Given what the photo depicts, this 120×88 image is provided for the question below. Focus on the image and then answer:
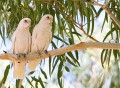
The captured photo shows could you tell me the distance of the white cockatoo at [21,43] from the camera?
4.60ft

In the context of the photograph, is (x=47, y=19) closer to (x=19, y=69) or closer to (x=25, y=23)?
(x=25, y=23)

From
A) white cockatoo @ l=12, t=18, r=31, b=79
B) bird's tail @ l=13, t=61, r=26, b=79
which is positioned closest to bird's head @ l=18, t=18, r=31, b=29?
white cockatoo @ l=12, t=18, r=31, b=79

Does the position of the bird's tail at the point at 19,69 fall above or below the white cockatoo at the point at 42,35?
below

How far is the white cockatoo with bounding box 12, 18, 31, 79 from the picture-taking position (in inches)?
55.2

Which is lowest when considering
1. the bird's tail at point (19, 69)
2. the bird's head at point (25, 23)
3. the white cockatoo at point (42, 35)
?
the bird's tail at point (19, 69)

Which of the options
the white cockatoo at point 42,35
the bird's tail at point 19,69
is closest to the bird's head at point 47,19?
the white cockatoo at point 42,35

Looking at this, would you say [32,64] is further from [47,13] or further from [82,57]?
[82,57]

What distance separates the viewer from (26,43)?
148 cm

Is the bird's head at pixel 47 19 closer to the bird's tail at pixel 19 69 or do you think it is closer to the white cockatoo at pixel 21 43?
the white cockatoo at pixel 21 43

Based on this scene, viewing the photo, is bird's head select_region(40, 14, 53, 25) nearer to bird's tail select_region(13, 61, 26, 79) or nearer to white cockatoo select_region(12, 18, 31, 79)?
white cockatoo select_region(12, 18, 31, 79)

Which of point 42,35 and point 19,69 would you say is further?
point 42,35

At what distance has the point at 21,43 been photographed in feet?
4.91

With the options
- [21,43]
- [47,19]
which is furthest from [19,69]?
[47,19]

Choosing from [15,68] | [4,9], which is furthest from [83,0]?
[4,9]
